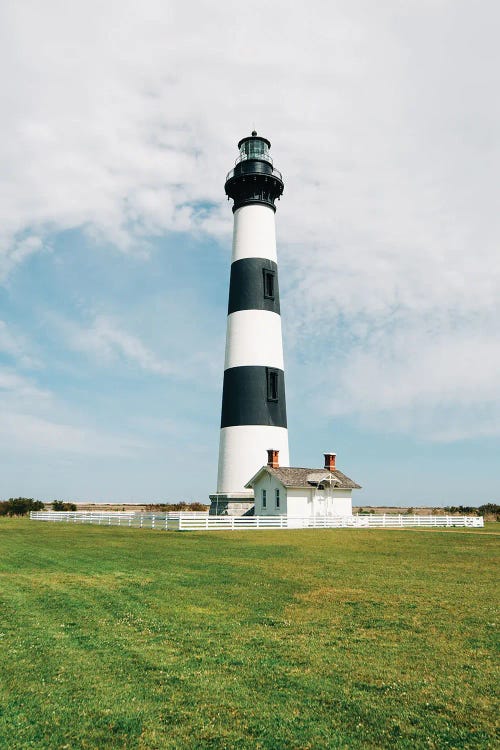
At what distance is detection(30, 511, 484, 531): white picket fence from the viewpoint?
3431 centimetres

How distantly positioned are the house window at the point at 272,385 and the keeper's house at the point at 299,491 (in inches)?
145

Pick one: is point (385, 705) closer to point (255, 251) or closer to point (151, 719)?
point (151, 719)

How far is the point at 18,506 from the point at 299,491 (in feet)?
117

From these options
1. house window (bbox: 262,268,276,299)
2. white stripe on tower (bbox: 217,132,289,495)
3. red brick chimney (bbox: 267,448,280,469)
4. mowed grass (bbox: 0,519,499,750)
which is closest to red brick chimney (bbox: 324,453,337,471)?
white stripe on tower (bbox: 217,132,289,495)

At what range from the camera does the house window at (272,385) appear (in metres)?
38.7

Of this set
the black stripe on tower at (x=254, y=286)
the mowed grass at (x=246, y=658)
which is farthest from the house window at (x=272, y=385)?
the mowed grass at (x=246, y=658)

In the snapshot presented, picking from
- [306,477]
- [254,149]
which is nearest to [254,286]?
[254,149]

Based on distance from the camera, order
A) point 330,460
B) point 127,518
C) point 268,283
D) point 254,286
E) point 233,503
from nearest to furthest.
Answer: point 233,503 < point 254,286 < point 127,518 < point 268,283 < point 330,460

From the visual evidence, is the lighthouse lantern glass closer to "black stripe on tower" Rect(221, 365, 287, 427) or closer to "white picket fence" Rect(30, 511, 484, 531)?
"black stripe on tower" Rect(221, 365, 287, 427)

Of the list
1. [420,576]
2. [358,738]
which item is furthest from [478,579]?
[358,738]

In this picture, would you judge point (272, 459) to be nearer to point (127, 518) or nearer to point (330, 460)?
point (330, 460)

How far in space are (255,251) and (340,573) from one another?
95.2ft

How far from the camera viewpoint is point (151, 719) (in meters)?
5.98

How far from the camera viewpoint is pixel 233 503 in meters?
39.4
